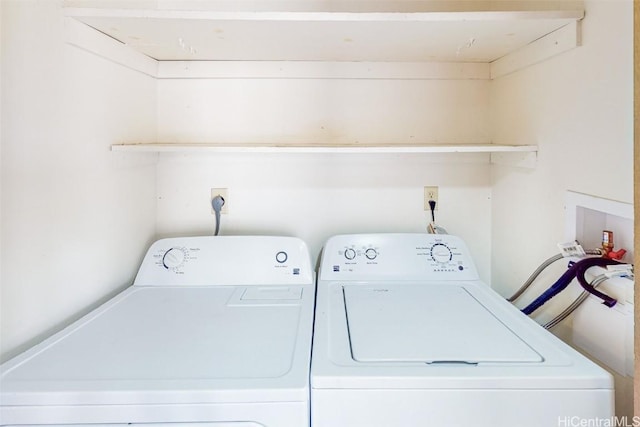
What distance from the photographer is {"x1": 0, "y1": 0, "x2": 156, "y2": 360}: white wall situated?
83 centimetres

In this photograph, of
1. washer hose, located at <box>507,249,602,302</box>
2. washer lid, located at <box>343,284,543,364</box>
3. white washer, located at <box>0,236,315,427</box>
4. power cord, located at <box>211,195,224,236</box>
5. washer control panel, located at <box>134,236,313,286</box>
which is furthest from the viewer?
power cord, located at <box>211,195,224,236</box>

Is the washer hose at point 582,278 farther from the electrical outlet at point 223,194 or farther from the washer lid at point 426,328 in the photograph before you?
the electrical outlet at point 223,194

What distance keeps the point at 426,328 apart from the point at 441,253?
45 cm

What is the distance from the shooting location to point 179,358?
0.81m

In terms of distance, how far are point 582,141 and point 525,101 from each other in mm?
328

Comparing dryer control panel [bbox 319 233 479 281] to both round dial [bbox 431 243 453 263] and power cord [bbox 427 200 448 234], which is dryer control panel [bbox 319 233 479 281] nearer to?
round dial [bbox 431 243 453 263]

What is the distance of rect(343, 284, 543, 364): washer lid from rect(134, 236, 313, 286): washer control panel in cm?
21

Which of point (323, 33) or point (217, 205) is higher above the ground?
point (323, 33)

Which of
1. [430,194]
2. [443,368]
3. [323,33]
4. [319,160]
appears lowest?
[443,368]

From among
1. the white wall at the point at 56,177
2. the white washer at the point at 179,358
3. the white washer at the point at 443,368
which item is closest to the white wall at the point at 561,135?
the white washer at the point at 443,368

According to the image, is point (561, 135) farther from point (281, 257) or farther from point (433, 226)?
point (281, 257)

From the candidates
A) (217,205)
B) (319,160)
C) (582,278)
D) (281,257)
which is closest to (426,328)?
(582,278)

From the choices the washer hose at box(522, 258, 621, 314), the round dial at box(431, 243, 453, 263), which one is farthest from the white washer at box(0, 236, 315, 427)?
the washer hose at box(522, 258, 621, 314)

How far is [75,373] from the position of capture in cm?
76
